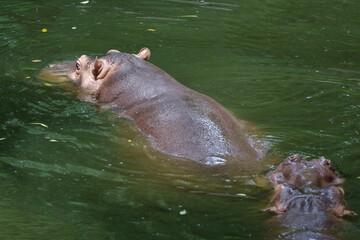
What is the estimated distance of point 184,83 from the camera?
8805mm

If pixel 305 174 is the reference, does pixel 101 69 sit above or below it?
above

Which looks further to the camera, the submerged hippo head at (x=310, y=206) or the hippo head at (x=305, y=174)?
the hippo head at (x=305, y=174)

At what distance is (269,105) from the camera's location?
8.01m

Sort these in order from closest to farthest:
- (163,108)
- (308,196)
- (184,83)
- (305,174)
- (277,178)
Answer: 1. (308,196)
2. (305,174)
3. (277,178)
4. (163,108)
5. (184,83)

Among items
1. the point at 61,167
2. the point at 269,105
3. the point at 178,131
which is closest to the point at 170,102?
the point at 178,131

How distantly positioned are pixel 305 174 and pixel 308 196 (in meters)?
0.45

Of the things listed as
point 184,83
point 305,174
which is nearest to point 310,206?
point 305,174

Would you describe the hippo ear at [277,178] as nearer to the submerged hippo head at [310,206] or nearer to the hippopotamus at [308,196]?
the hippopotamus at [308,196]

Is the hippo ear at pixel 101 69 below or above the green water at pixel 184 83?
above

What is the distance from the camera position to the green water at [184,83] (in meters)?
5.11

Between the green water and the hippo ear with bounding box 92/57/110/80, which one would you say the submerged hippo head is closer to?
the green water

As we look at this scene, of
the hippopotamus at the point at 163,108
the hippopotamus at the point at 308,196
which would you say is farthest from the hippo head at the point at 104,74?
the hippopotamus at the point at 308,196

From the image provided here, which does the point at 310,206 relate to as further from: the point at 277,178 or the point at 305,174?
the point at 277,178

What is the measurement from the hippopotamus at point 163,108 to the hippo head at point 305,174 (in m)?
0.43
